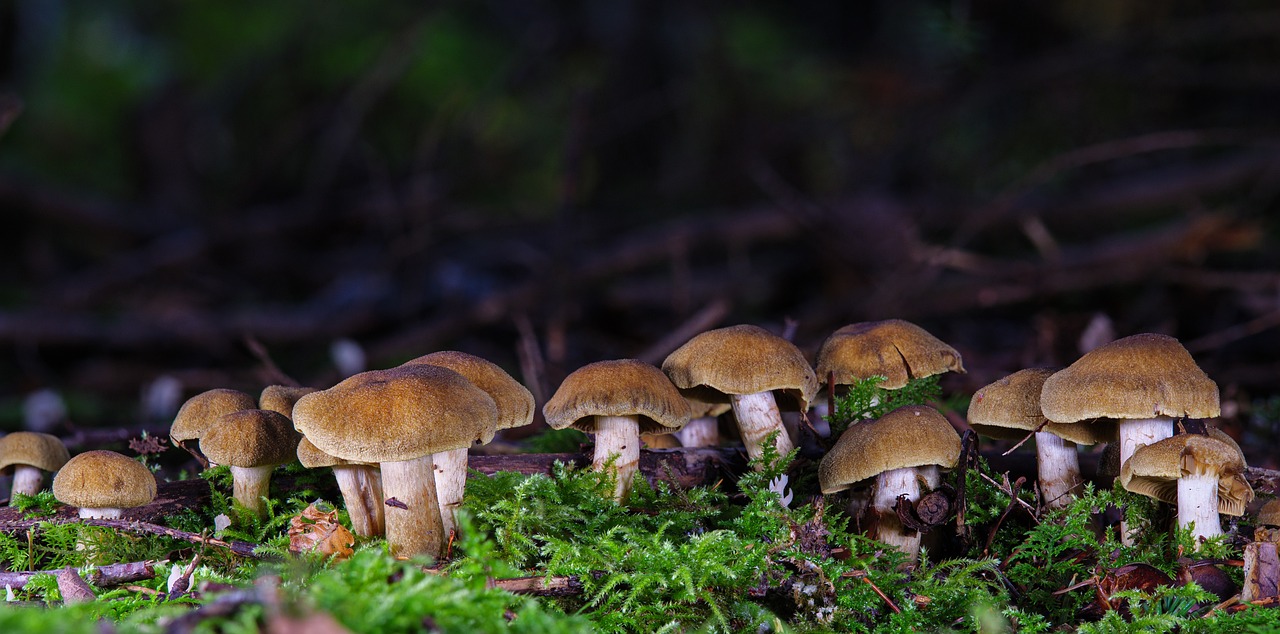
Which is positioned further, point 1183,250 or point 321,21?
point 321,21

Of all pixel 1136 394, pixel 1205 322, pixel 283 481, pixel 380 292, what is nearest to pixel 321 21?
pixel 380 292

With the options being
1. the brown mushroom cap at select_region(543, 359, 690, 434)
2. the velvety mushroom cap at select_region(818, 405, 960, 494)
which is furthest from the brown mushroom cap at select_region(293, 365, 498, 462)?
the velvety mushroom cap at select_region(818, 405, 960, 494)

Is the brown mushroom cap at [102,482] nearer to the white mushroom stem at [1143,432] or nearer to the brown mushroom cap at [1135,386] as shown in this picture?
the brown mushroom cap at [1135,386]

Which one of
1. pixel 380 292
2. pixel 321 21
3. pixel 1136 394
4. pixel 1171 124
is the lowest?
pixel 1136 394

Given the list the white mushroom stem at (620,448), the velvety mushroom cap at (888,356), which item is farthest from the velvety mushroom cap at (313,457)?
the velvety mushroom cap at (888,356)

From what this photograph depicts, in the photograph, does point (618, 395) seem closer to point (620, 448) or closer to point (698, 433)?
point (620, 448)

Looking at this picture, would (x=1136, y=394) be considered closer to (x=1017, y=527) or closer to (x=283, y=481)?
(x=1017, y=527)

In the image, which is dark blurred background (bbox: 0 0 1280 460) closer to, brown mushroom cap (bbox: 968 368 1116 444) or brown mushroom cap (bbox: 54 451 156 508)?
brown mushroom cap (bbox: 54 451 156 508)
